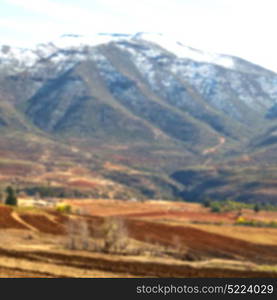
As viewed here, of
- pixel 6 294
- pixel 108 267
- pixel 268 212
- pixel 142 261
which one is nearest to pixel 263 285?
pixel 6 294

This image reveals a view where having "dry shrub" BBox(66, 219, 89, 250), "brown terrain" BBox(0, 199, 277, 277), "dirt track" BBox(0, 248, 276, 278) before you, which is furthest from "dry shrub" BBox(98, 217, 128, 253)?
"dirt track" BBox(0, 248, 276, 278)

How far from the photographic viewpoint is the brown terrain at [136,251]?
197 ft

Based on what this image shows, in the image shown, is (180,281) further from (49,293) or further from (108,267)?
(108,267)

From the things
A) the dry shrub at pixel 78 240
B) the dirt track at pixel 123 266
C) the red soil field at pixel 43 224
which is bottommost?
the red soil field at pixel 43 224

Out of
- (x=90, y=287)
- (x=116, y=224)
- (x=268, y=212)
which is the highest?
(x=90, y=287)

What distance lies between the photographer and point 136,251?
86.3 meters

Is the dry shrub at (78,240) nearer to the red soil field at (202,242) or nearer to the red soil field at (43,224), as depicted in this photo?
the red soil field at (43,224)

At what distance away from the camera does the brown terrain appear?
6006 cm

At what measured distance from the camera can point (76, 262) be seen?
6462 cm

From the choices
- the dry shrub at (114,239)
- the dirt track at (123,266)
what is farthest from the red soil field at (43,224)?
the dirt track at (123,266)

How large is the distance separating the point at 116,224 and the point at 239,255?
20.9 metres

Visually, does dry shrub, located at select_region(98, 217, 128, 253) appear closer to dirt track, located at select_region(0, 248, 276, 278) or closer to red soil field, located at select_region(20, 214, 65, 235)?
dirt track, located at select_region(0, 248, 276, 278)

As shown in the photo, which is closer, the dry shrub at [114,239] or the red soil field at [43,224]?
the dry shrub at [114,239]

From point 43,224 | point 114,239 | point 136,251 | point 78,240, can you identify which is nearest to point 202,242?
point 136,251
